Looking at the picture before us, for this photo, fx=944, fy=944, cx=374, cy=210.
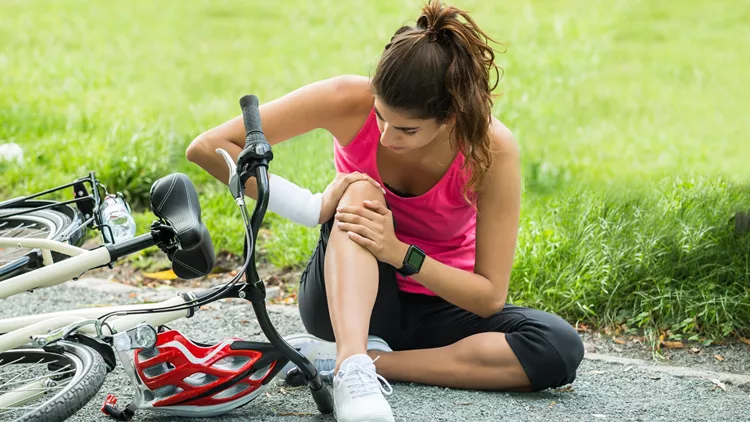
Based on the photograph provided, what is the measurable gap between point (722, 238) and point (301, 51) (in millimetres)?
4256

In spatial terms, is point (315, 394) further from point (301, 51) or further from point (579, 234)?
point (301, 51)

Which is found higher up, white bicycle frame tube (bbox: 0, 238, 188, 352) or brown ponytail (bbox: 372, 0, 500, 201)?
brown ponytail (bbox: 372, 0, 500, 201)

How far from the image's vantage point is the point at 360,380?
2.26 metres

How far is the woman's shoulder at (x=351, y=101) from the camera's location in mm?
2539

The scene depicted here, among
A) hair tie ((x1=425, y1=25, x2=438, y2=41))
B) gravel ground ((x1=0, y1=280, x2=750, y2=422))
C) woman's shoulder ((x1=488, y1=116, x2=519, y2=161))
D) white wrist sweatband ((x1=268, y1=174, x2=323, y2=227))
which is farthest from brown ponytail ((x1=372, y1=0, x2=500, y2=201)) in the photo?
gravel ground ((x1=0, y1=280, x2=750, y2=422))

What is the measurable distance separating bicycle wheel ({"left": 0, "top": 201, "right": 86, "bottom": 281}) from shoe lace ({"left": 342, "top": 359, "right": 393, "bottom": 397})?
77cm

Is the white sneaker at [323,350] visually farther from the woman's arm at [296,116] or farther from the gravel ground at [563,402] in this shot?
the woman's arm at [296,116]

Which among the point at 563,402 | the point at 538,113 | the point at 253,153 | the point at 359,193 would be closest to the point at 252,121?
A: the point at 253,153

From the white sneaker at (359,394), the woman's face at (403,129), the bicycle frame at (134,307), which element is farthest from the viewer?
the woman's face at (403,129)

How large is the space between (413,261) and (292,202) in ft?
1.14

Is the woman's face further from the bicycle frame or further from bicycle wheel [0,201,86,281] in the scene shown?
bicycle wheel [0,201,86,281]

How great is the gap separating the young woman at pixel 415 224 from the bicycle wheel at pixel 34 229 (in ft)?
1.33

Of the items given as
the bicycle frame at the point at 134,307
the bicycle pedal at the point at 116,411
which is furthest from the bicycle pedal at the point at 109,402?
the bicycle frame at the point at 134,307

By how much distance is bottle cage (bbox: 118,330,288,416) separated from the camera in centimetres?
221
